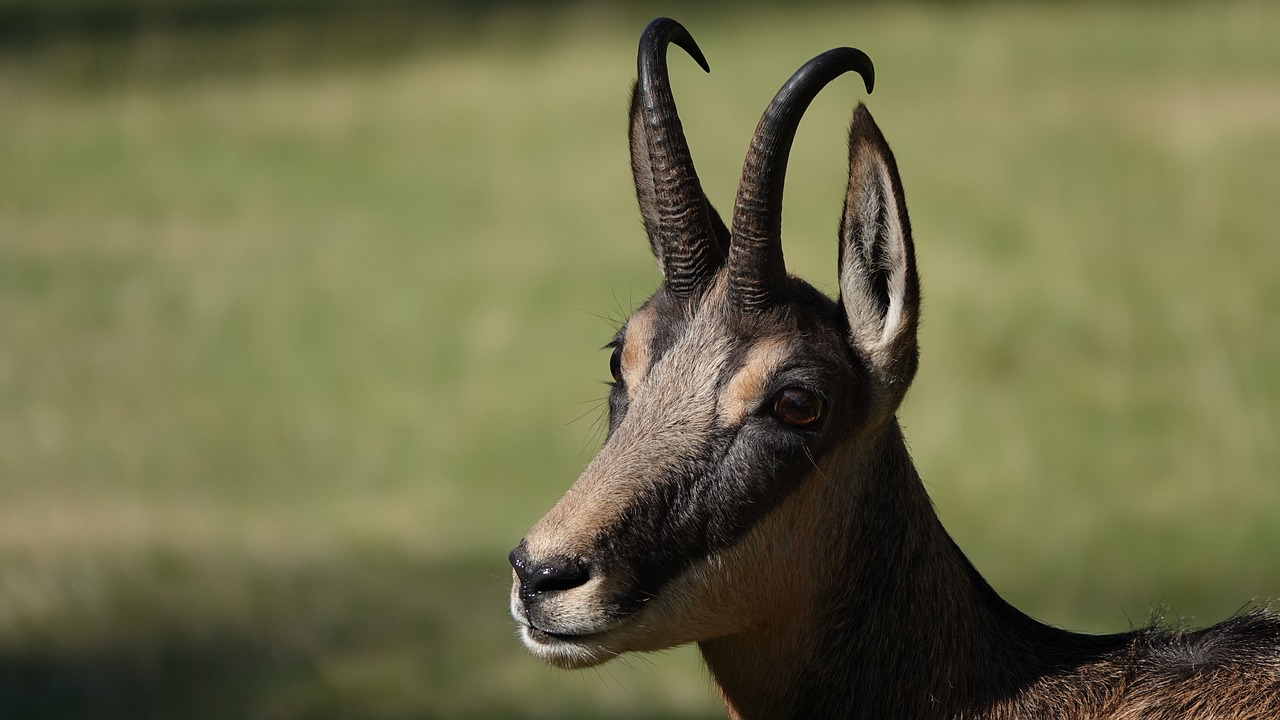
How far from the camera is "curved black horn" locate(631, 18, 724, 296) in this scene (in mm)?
7566

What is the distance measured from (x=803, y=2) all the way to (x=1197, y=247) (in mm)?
14908

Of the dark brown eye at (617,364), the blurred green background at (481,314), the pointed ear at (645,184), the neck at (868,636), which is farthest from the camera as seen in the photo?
the blurred green background at (481,314)

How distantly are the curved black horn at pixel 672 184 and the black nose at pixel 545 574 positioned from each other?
1566 millimetres

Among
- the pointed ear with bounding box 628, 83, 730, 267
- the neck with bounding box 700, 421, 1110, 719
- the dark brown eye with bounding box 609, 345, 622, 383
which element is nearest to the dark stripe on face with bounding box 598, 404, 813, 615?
the neck with bounding box 700, 421, 1110, 719

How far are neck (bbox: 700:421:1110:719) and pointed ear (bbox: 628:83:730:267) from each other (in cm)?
137

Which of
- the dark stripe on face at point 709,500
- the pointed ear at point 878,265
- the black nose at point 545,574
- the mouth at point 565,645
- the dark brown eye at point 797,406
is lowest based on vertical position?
the mouth at point 565,645

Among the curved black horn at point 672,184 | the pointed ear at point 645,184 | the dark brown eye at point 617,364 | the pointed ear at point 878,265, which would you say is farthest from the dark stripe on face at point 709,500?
the pointed ear at point 645,184

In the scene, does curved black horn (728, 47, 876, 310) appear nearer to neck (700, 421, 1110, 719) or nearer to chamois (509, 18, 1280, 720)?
chamois (509, 18, 1280, 720)

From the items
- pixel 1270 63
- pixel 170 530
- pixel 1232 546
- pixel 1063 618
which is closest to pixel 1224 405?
pixel 1232 546

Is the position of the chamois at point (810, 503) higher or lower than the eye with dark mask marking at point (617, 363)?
lower

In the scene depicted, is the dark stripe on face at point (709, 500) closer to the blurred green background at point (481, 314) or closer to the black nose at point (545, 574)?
the black nose at point (545, 574)

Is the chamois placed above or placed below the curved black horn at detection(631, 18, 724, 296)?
below

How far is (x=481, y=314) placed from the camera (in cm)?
2652

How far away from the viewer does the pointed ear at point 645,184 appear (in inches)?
316
